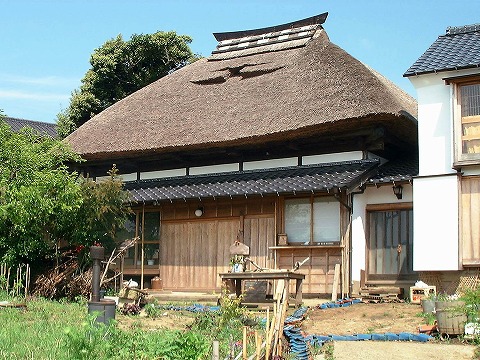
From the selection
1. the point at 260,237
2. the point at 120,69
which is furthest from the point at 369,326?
the point at 120,69

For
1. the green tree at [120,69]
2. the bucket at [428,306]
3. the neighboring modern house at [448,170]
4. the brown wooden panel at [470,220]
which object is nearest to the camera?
the bucket at [428,306]

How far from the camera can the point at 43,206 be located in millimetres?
13883

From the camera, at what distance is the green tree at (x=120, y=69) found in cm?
2775

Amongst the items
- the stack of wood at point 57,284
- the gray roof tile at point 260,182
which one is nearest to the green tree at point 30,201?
the stack of wood at point 57,284

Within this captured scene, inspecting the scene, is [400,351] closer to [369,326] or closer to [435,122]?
[369,326]

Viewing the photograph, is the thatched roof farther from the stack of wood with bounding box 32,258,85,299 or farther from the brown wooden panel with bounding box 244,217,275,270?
the stack of wood with bounding box 32,258,85,299

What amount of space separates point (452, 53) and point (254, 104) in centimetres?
494


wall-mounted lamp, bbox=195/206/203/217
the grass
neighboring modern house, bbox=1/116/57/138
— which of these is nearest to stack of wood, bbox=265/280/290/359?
the grass

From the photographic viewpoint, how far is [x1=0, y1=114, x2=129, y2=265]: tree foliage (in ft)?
46.0

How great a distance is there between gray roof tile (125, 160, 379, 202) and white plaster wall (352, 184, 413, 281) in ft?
1.62

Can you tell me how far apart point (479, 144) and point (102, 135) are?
9.32 meters

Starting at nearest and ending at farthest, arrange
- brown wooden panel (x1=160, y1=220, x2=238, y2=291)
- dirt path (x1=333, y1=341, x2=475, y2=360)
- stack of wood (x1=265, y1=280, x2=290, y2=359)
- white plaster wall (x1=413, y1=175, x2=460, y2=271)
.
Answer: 1. stack of wood (x1=265, y1=280, x2=290, y2=359)
2. dirt path (x1=333, y1=341, x2=475, y2=360)
3. white plaster wall (x1=413, y1=175, x2=460, y2=271)
4. brown wooden panel (x1=160, y1=220, x2=238, y2=291)

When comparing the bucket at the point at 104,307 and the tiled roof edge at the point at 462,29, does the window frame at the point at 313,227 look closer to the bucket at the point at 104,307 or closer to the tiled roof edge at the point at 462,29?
the tiled roof edge at the point at 462,29

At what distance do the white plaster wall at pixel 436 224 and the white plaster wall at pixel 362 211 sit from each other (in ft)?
3.77
